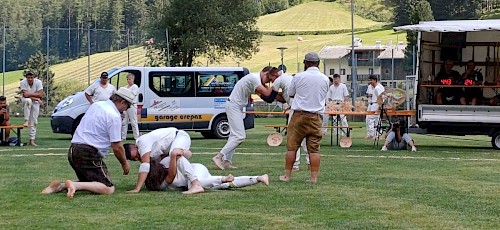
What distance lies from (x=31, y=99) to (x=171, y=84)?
429 centimetres

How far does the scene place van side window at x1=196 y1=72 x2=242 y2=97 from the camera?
82.6ft

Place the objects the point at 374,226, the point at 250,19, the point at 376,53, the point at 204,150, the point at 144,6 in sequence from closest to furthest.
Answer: the point at 374,226 < the point at 204,150 < the point at 250,19 < the point at 376,53 < the point at 144,6

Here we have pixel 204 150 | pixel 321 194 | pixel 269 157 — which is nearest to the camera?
pixel 321 194

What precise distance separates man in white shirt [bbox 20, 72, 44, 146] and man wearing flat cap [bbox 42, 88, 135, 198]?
10.8 meters

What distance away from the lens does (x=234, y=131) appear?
1477 centimetres

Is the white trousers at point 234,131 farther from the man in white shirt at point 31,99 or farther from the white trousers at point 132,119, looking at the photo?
the man in white shirt at point 31,99

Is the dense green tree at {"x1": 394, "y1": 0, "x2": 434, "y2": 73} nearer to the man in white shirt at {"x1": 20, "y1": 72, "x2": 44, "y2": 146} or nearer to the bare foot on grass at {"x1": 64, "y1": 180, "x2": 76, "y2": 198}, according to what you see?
the man in white shirt at {"x1": 20, "y1": 72, "x2": 44, "y2": 146}

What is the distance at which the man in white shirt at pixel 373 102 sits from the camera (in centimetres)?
2381

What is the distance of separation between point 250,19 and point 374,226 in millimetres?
50062

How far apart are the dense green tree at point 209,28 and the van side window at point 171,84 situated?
29.7 m

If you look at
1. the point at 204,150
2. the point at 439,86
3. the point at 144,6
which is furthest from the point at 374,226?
the point at 144,6

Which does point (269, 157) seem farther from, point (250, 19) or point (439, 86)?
point (250, 19)

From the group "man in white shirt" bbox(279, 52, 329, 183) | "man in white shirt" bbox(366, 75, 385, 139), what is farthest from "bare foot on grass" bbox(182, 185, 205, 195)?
"man in white shirt" bbox(366, 75, 385, 139)

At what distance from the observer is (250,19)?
58.4 meters
